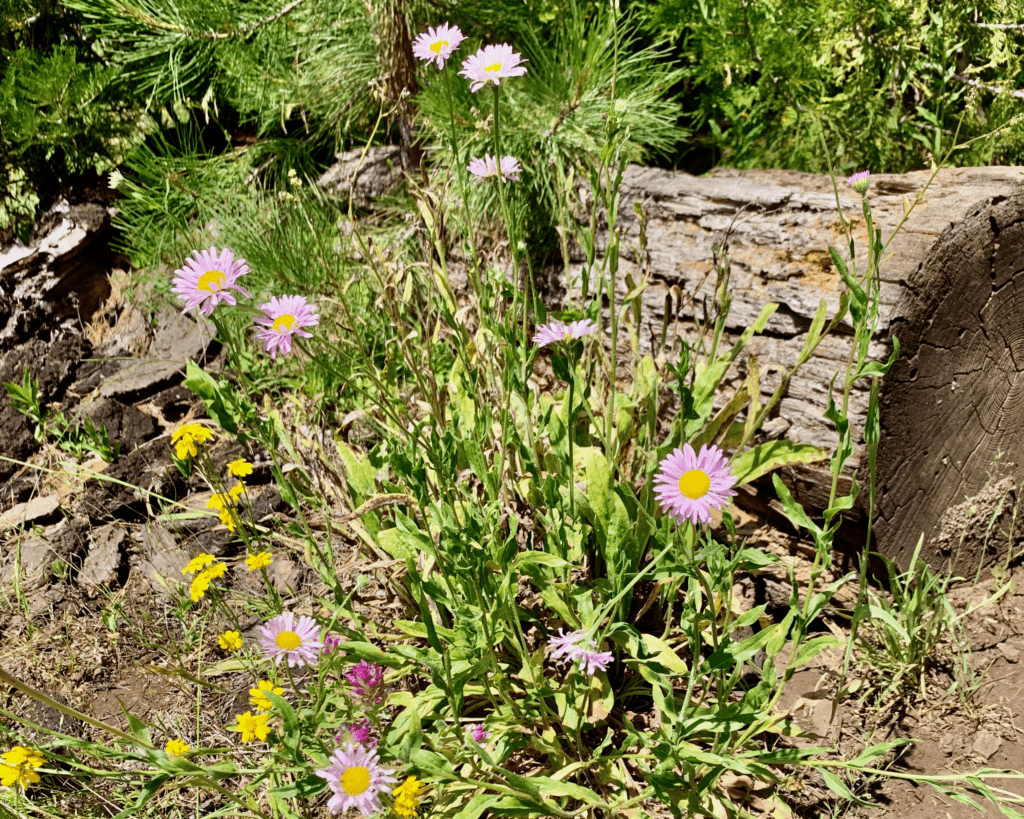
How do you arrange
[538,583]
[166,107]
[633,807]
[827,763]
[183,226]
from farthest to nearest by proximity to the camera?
[166,107] < [183,226] < [538,583] < [633,807] < [827,763]

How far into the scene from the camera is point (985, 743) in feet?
5.62

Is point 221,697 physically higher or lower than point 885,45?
lower

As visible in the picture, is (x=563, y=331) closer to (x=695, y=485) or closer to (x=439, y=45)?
(x=695, y=485)

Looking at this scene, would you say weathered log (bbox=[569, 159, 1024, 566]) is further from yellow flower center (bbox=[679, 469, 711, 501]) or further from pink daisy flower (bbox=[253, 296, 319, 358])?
pink daisy flower (bbox=[253, 296, 319, 358])

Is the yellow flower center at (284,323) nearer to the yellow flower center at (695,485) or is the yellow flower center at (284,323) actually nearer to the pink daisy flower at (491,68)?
the pink daisy flower at (491,68)

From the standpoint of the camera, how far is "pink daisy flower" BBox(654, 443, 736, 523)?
3.85ft

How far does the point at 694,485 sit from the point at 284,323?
2.23ft

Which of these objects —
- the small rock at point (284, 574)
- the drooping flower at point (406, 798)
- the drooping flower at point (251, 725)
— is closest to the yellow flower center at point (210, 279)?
the drooping flower at point (251, 725)

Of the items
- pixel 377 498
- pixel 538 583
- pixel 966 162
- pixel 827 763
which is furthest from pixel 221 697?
pixel 966 162

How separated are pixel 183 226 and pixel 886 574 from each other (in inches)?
96.1

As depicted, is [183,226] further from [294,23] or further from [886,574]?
[886,574]

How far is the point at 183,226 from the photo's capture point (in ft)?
9.76

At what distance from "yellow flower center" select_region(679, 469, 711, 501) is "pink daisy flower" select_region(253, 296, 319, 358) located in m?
0.59

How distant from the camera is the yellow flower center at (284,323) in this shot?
1349 mm
